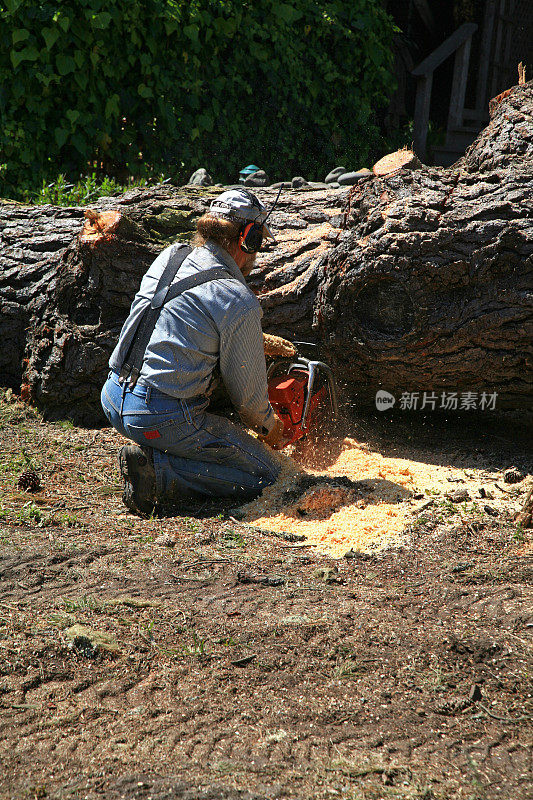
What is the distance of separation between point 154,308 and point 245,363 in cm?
53

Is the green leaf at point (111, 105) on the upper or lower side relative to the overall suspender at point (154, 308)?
upper

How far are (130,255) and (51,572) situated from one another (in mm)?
2406

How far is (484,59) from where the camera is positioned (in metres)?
10.0

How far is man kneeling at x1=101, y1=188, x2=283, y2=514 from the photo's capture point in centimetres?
342

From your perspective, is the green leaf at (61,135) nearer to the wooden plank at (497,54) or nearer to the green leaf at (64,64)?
the green leaf at (64,64)

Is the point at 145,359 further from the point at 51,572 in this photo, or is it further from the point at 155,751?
the point at 155,751

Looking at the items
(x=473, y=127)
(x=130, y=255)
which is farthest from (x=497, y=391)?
(x=473, y=127)

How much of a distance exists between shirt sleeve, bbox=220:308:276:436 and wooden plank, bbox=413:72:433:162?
753 cm

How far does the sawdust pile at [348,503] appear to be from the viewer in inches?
127

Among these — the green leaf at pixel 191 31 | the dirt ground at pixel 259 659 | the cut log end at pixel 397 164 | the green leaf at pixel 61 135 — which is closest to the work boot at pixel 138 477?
the dirt ground at pixel 259 659

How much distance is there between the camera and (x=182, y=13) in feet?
22.6

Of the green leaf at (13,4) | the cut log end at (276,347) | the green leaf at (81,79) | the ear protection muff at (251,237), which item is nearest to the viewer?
the ear protection muff at (251,237)

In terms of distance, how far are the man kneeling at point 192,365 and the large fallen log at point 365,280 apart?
784 millimetres

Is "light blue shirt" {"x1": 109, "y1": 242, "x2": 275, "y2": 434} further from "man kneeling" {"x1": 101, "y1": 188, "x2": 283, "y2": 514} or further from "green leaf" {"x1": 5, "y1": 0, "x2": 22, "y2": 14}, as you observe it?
"green leaf" {"x1": 5, "y1": 0, "x2": 22, "y2": 14}
